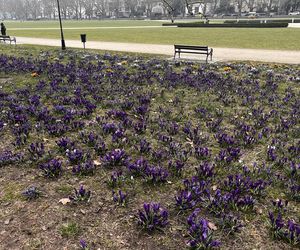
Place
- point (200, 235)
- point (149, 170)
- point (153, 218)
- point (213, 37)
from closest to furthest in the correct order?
point (200, 235), point (153, 218), point (149, 170), point (213, 37)

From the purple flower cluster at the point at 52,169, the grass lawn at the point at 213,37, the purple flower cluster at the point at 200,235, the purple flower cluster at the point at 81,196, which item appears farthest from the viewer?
the grass lawn at the point at 213,37

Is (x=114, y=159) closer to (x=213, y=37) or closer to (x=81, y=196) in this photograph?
(x=81, y=196)

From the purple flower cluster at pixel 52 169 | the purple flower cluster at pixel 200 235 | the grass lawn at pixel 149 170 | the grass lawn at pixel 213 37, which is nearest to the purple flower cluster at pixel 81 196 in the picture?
the grass lawn at pixel 149 170

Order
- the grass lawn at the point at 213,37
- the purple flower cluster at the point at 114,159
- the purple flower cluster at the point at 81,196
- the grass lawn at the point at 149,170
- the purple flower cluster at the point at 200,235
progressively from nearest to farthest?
1. the purple flower cluster at the point at 200,235
2. the grass lawn at the point at 149,170
3. the purple flower cluster at the point at 81,196
4. the purple flower cluster at the point at 114,159
5. the grass lawn at the point at 213,37

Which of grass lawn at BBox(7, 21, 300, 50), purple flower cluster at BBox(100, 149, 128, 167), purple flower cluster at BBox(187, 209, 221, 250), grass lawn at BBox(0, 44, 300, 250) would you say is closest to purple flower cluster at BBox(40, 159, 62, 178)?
grass lawn at BBox(0, 44, 300, 250)

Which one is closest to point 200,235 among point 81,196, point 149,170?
point 149,170

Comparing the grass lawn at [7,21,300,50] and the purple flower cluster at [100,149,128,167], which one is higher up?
the grass lawn at [7,21,300,50]

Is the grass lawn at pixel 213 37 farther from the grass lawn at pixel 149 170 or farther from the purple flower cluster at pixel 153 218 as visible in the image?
the purple flower cluster at pixel 153 218

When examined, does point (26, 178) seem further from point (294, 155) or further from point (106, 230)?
point (294, 155)

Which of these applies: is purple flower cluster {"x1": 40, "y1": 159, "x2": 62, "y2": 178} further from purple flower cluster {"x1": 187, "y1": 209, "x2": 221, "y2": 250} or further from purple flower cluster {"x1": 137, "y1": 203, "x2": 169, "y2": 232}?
purple flower cluster {"x1": 187, "y1": 209, "x2": 221, "y2": 250}

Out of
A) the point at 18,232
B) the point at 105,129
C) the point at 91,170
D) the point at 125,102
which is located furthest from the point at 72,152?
the point at 125,102

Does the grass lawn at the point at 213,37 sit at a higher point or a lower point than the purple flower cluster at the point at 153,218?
higher

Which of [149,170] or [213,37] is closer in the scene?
[149,170]

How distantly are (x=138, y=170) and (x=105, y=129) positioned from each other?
194 cm
